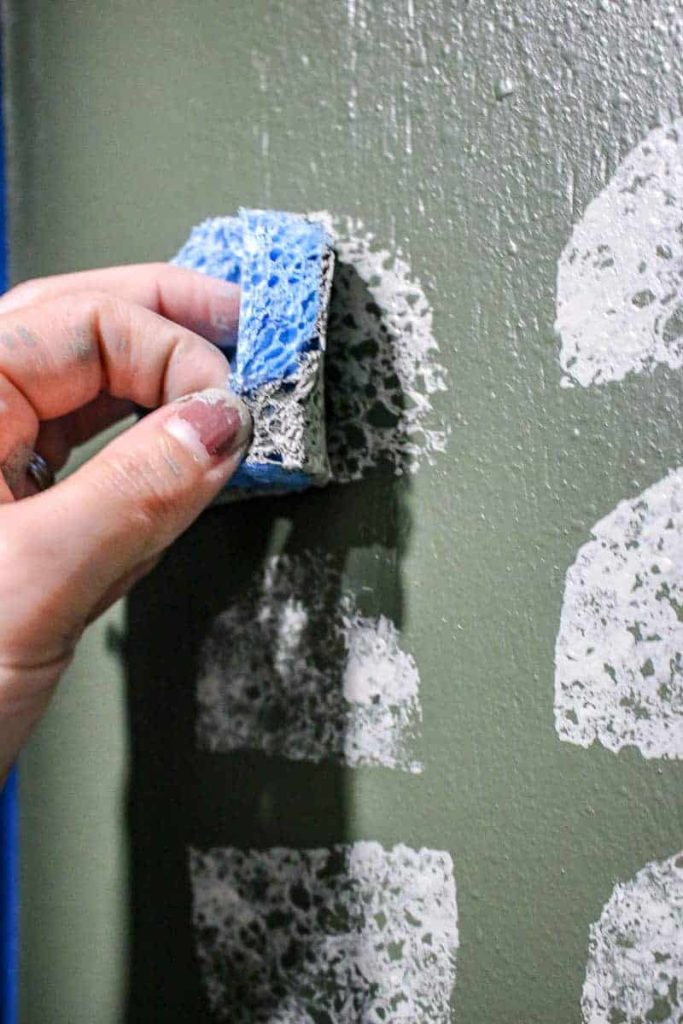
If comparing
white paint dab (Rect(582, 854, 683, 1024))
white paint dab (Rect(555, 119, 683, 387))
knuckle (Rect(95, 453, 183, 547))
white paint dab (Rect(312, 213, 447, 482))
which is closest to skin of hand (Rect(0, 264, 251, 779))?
knuckle (Rect(95, 453, 183, 547))

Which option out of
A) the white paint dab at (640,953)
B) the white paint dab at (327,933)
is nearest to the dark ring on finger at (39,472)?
the white paint dab at (327,933)

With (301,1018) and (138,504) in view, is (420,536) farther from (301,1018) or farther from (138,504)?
(301,1018)

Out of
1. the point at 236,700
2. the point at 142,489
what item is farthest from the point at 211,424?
the point at 236,700

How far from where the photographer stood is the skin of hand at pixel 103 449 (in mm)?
599

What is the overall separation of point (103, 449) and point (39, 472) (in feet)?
0.60

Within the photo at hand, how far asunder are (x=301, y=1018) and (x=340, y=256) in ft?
2.29

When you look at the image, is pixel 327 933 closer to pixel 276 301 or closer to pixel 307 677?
pixel 307 677

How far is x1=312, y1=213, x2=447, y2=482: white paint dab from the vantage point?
0.75 metres

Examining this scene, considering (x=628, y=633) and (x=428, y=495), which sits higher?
(x=428, y=495)

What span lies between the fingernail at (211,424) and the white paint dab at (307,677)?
0.18 meters

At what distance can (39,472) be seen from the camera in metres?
0.81

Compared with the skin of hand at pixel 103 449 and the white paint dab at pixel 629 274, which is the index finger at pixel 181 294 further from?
the white paint dab at pixel 629 274

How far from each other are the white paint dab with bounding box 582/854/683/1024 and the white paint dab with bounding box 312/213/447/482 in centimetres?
38

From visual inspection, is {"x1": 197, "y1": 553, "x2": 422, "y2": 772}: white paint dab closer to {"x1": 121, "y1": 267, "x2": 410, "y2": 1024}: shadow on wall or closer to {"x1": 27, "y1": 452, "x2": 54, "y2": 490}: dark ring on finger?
{"x1": 121, "y1": 267, "x2": 410, "y2": 1024}: shadow on wall
